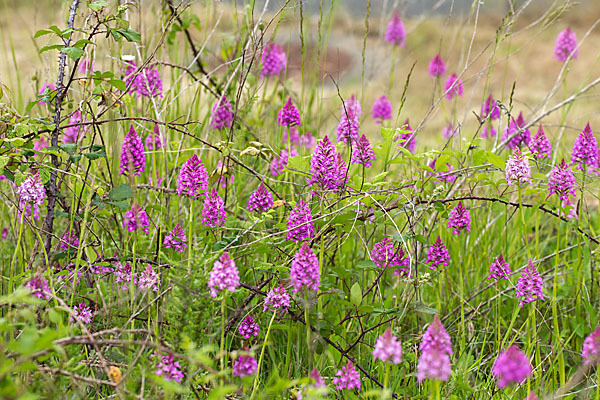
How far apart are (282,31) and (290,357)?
5470mm

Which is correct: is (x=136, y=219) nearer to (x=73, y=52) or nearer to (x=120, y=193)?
(x=120, y=193)

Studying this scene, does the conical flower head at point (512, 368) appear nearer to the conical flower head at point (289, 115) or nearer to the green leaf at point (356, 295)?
the green leaf at point (356, 295)

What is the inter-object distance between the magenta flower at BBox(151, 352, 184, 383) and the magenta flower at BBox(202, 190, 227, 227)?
0.47m

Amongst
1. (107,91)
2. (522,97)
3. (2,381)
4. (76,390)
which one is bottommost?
(522,97)

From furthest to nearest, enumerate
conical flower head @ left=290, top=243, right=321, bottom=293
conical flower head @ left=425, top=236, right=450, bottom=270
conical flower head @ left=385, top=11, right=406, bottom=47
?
conical flower head @ left=385, top=11, right=406, bottom=47 → conical flower head @ left=425, top=236, right=450, bottom=270 → conical flower head @ left=290, top=243, right=321, bottom=293

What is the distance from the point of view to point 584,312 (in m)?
2.12

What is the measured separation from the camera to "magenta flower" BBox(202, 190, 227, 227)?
1.57m

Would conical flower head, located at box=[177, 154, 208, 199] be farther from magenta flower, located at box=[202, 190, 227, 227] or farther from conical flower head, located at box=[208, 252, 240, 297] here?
conical flower head, located at box=[208, 252, 240, 297]

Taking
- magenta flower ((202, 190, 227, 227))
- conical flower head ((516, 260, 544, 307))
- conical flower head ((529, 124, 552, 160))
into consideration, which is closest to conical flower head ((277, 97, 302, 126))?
magenta flower ((202, 190, 227, 227))

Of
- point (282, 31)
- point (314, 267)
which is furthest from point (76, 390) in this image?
point (282, 31)

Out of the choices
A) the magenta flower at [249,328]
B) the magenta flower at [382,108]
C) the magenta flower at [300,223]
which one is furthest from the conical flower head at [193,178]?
the magenta flower at [382,108]

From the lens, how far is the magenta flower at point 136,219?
1.59 meters

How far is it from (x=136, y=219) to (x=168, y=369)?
1.65 feet

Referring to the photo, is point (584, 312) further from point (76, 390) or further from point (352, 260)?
point (76, 390)
